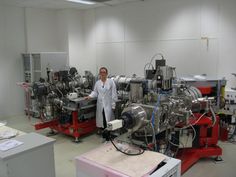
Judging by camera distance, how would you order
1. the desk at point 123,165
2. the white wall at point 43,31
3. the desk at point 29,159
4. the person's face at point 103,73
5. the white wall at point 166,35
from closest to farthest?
the desk at point 123,165 < the desk at point 29,159 < the person's face at point 103,73 < the white wall at point 166,35 < the white wall at point 43,31

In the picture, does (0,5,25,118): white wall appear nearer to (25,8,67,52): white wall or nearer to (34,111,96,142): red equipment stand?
(25,8,67,52): white wall

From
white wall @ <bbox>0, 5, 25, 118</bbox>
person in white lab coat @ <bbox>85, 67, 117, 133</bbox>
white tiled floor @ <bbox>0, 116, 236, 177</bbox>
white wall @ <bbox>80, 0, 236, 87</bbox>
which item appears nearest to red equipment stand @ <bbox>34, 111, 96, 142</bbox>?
white tiled floor @ <bbox>0, 116, 236, 177</bbox>

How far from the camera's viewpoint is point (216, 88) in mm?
3902

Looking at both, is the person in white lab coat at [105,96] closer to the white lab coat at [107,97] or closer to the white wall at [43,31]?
the white lab coat at [107,97]

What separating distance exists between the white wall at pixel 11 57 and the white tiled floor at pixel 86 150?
5.88ft

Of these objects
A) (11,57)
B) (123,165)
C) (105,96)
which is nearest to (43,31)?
(11,57)

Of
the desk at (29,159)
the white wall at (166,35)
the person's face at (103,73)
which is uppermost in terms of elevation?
the white wall at (166,35)

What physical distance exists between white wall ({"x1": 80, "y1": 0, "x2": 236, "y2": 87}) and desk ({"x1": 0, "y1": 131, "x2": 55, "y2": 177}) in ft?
12.1

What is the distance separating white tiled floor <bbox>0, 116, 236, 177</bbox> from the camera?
3296 mm

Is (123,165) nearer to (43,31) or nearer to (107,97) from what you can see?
(107,97)

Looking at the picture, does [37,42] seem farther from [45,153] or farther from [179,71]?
[45,153]

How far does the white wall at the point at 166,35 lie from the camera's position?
4.64m

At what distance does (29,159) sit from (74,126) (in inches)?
90.5

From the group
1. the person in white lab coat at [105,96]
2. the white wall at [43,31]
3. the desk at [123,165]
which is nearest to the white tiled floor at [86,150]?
the person in white lab coat at [105,96]
